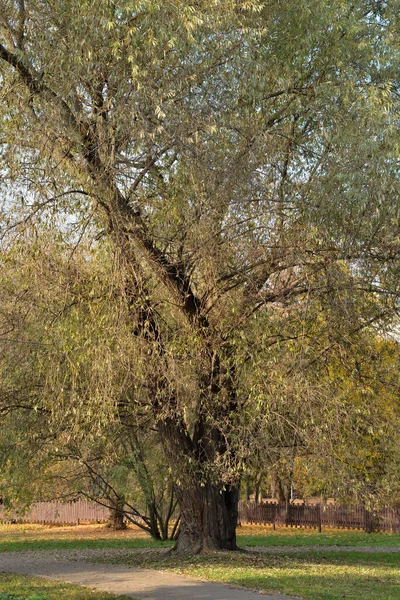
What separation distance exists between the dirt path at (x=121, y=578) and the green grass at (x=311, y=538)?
826 centimetres

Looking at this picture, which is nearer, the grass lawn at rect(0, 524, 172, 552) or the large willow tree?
the large willow tree

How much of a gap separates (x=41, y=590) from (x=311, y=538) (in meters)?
19.2

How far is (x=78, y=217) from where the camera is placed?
531 inches

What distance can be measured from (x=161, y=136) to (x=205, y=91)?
1.07 meters

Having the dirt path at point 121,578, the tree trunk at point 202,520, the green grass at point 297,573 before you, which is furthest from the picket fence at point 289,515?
the tree trunk at point 202,520

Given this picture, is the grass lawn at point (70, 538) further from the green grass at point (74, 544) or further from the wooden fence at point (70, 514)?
the wooden fence at point (70, 514)

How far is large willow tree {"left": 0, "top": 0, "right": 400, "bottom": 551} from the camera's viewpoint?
1172 cm

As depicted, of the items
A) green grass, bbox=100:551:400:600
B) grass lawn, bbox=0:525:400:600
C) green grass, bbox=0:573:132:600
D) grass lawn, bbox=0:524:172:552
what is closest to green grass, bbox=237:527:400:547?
grass lawn, bbox=0:525:400:600

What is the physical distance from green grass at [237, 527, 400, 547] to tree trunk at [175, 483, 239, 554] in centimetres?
856

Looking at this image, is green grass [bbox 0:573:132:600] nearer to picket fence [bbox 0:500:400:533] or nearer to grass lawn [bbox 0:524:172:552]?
grass lawn [bbox 0:524:172:552]

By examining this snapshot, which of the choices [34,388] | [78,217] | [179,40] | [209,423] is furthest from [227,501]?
[179,40]

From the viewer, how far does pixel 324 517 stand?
35.7m

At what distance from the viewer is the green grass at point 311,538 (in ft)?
87.2

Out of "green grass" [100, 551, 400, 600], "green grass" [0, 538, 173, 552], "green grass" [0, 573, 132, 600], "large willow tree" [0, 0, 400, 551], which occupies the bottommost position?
"green grass" [0, 573, 132, 600]
